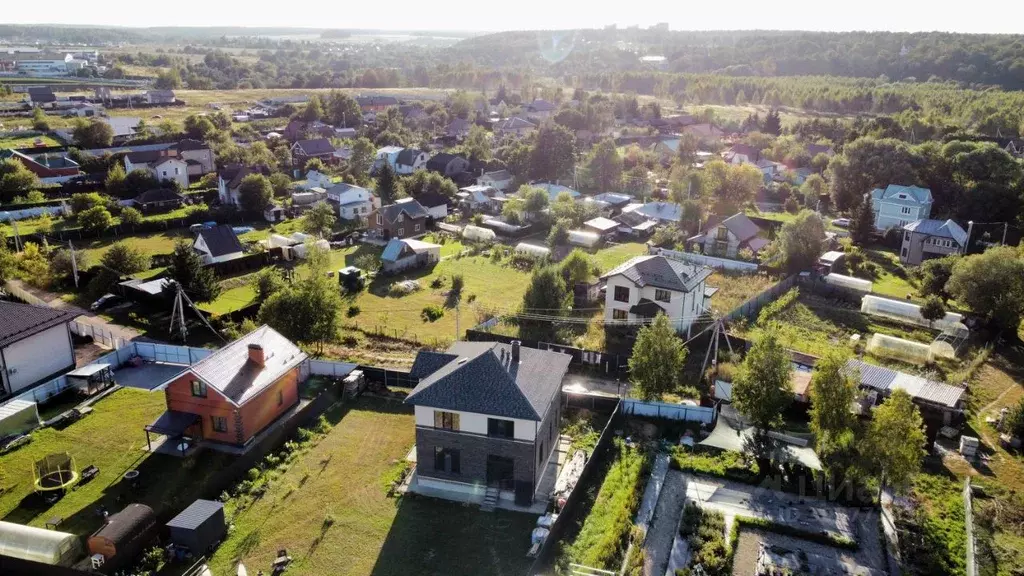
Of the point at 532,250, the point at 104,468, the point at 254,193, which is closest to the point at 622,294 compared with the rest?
the point at 532,250

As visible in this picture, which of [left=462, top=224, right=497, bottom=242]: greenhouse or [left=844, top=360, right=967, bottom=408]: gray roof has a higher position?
[left=844, top=360, right=967, bottom=408]: gray roof

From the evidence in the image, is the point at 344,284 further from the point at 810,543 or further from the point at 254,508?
the point at 810,543

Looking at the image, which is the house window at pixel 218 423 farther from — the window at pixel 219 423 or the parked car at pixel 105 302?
the parked car at pixel 105 302

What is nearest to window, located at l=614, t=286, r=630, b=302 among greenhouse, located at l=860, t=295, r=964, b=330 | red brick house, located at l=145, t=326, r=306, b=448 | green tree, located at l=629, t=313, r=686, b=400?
green tree, located at l=629, t=313, r=686, b=400

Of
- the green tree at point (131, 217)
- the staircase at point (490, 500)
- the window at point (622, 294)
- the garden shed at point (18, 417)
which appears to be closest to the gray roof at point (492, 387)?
the staircase at point (490, 500)

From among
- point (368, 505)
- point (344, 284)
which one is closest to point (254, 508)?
point (368, 505)

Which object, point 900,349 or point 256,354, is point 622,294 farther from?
point 256,354

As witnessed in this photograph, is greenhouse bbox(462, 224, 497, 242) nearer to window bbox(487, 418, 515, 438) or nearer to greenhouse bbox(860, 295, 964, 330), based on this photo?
greenhouse bbox(860, 295, 964, 330)
